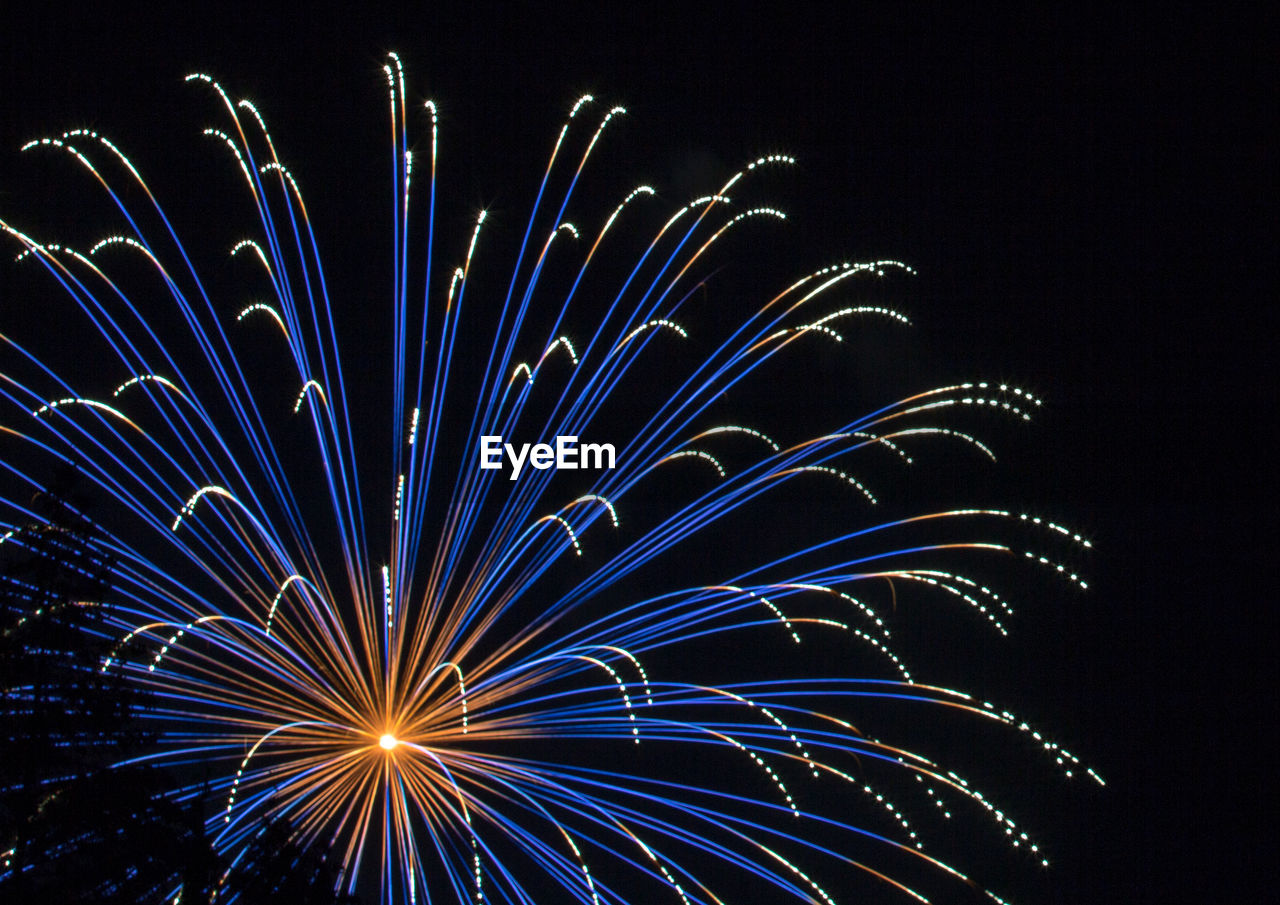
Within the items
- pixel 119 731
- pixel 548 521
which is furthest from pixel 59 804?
pixel 548 521

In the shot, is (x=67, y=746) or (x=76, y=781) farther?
(x=67, y=746)

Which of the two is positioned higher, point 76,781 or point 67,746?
point 67,746

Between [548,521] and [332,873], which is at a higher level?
[548,521]

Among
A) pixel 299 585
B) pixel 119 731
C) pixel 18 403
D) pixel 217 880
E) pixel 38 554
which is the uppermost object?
pixel 18 403

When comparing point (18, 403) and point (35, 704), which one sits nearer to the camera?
point (35, 704)

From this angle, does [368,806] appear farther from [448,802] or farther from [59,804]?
[59,804]

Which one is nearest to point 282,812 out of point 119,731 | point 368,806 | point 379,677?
point 368,806

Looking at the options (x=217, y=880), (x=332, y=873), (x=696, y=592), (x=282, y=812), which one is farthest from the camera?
(x=696, y=592)

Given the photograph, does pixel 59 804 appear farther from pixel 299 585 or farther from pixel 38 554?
pixel 299 585

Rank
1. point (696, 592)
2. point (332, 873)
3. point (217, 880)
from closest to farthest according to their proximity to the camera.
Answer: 1. point (217, 880)
2. point (332, 873)
3. point (696, 592)
